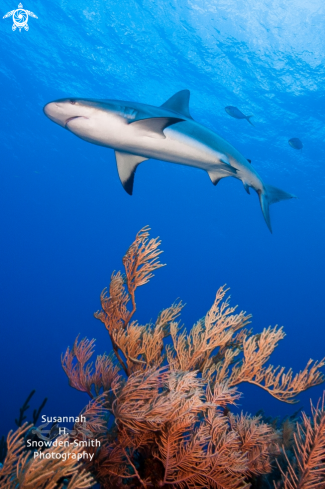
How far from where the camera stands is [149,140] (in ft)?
14.0

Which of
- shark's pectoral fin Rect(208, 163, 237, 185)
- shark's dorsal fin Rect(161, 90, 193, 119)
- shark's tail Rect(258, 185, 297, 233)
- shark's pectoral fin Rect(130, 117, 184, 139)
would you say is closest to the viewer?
shark's pectoral fin Rect(130, 117, 184, 139)

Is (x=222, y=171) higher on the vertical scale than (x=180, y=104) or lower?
lower

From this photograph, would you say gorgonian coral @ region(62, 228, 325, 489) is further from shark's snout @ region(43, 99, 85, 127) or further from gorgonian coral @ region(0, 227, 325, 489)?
shark's snout @ region(43, 99, 85, 127)

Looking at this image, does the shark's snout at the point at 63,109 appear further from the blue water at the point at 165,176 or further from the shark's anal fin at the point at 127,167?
the blue water at the point at 165,176

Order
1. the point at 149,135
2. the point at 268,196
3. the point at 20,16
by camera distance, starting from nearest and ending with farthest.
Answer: the point at 149,135
the point at 268,196
the point at 20,16

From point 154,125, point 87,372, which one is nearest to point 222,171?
point 154,125

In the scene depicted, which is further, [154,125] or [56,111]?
[154,125]

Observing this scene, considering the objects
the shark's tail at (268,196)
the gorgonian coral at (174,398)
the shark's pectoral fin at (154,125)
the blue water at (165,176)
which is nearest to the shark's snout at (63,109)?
the shark's pectoral fin at (154,125)

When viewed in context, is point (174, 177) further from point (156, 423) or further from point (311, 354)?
point (311, 354)

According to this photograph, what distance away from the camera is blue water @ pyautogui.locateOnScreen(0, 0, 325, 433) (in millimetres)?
20234

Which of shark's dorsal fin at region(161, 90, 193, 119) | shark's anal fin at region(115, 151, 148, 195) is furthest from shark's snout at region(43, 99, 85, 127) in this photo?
shark's dorsal fin at region(161, 90, 193, 119)

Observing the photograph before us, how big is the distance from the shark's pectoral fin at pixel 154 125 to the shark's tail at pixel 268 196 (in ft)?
8.69

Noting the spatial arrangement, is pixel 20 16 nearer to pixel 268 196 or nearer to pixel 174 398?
pixel 268 196

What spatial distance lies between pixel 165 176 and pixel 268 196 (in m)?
40.1
